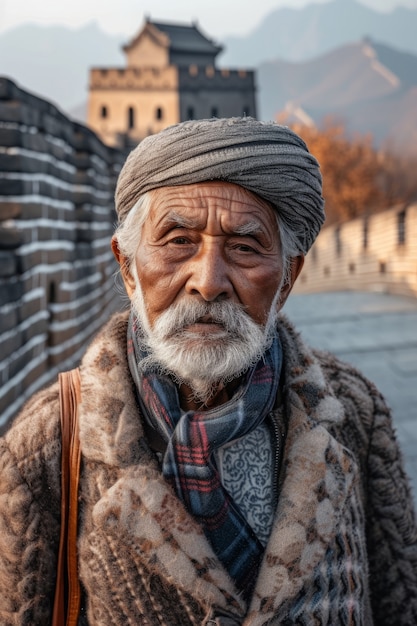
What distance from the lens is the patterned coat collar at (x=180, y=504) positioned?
58.9 inches

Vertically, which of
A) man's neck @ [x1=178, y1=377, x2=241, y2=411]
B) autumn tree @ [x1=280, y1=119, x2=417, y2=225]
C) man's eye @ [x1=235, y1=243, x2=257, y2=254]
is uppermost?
autumn tree @ [x1=280, y1=119, x2=417, y2=225]

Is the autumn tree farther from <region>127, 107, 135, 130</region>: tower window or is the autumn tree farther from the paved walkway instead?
the paved walkway

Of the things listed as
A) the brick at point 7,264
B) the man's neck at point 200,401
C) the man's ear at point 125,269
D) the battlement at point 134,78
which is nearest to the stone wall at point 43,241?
the brick at point 7,264

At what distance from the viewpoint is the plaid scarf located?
155cm

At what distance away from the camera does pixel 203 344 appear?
1.68 meters

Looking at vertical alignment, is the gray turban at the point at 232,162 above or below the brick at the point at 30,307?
above

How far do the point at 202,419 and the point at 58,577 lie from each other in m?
0.49

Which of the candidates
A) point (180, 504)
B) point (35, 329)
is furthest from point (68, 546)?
point (35, 329)

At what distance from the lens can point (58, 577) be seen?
5.12ft

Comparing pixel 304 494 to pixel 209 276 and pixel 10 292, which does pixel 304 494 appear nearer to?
pixel 209 276

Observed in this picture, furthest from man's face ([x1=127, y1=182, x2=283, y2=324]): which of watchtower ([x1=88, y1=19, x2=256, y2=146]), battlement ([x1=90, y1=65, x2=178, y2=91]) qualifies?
battlement ([x1=90, y1=65, x2=178, y2=91])

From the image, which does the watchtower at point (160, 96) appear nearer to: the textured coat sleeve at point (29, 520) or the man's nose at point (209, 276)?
the man's nose at point (209, 276)

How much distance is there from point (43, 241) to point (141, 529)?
4.14 m

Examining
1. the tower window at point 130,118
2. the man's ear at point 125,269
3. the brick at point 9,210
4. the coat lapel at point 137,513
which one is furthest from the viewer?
the tower window at point 130,118
